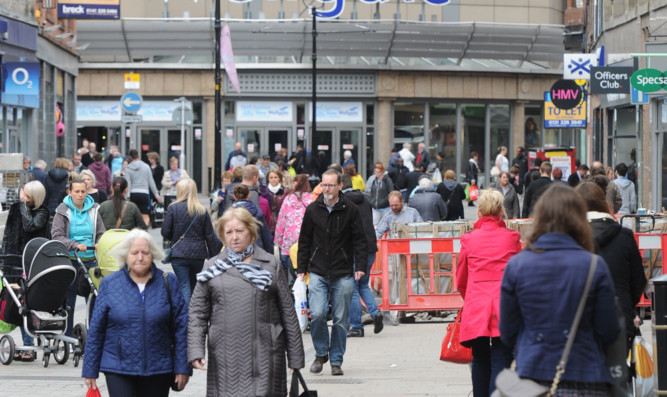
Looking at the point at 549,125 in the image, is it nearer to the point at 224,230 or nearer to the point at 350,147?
the point at 350,147

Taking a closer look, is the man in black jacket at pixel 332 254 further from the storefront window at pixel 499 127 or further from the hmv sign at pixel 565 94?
the storefront window at pixel 499 127

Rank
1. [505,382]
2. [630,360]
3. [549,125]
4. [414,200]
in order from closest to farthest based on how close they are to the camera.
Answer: [505,382] → [630,360] → [414,200] → [549,125]

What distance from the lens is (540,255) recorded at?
5.34 m

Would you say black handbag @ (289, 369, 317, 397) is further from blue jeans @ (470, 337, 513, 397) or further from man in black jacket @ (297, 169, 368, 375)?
man in black jacket @ (297, 169, 368, 375)

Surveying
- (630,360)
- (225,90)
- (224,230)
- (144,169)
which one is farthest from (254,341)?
(225,90)

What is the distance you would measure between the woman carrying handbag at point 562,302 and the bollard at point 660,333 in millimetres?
2589

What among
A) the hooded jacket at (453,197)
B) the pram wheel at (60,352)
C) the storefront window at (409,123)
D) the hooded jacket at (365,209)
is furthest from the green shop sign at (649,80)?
the storefront window at (409,123)

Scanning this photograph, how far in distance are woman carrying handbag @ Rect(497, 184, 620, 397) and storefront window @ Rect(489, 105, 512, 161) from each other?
137ft

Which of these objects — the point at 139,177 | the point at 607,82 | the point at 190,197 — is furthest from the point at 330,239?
the point at 607,82

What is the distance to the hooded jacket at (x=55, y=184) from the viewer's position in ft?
64.4

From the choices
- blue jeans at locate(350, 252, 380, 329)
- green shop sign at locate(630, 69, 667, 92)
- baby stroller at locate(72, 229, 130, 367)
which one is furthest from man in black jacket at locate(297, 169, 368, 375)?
green shop sign at locate(630, 69, 667, 92)

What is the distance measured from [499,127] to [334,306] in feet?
120

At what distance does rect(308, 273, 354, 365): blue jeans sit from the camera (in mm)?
10953

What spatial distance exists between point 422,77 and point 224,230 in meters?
39.0
